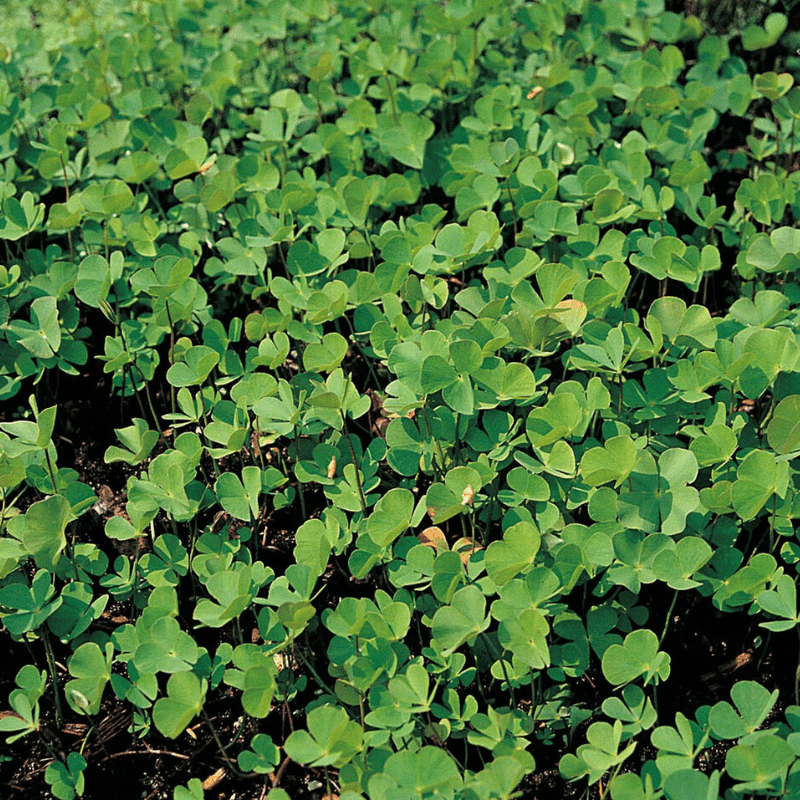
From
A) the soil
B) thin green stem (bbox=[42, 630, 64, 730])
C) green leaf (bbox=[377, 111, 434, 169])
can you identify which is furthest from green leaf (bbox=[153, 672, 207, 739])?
green leaf (bbox=[377, 111, 434, 169])

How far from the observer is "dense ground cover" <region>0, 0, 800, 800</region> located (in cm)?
132

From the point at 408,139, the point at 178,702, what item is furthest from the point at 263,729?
the point at 408,139

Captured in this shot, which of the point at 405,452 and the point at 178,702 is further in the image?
the point at 405,452

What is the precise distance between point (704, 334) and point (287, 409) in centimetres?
81

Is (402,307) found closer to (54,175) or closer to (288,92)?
(288,92)

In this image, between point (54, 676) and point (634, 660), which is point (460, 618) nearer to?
point (634, 660)

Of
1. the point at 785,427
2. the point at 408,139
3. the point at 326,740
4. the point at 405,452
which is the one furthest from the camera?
the point at 408,139

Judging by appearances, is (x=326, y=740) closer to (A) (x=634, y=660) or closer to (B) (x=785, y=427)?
(A) (x=634, y=660)

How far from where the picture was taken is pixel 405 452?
1601 mm

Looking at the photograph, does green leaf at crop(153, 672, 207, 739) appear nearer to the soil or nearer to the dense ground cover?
the dense ground cover

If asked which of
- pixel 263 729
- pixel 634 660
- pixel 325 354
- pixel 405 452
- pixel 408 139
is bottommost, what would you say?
pixel 263 729

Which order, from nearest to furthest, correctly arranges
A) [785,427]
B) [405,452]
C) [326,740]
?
[326,740], [785,427], [405,452]

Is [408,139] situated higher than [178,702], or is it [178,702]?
[408,139]

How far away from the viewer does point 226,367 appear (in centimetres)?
177
